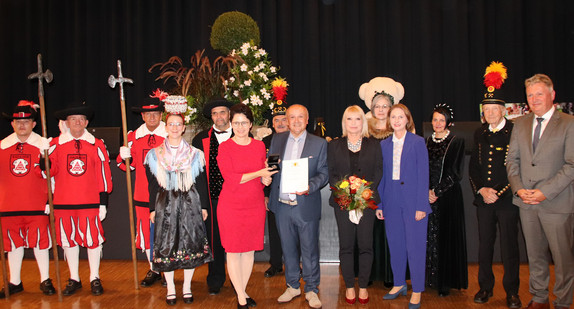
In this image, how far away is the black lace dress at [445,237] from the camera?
407 cm

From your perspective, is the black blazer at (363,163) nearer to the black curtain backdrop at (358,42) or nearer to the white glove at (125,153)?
the white glove at (125,153)

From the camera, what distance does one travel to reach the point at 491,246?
3869 millimetres

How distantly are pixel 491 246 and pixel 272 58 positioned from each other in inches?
206

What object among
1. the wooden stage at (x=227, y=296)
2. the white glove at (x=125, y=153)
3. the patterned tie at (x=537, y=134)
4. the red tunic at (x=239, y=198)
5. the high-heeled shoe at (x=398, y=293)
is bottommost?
the wooden stage at (x=227, y=296)

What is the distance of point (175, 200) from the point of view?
12.7 ft

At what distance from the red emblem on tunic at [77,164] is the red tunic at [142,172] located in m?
0.44

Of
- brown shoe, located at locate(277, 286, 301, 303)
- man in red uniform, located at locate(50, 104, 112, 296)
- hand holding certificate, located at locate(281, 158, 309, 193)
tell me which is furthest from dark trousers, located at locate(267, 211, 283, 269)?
man in red uniform, located at locate(50, 104, 112, 296)

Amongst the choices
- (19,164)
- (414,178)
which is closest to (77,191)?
(19,164)

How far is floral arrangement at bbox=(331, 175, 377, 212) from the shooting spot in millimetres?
3555

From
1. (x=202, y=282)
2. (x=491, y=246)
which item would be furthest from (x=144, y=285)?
(x=491, y=246)

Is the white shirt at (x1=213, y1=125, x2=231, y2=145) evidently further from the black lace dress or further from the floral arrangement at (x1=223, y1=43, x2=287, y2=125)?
the black lace dress

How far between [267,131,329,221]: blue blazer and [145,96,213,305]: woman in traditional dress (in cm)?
65

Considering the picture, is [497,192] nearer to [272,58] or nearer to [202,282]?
[202,282]

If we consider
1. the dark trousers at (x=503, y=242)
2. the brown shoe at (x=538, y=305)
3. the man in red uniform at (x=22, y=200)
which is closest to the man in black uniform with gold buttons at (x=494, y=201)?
the dark trousers at (x=503, y=242)
